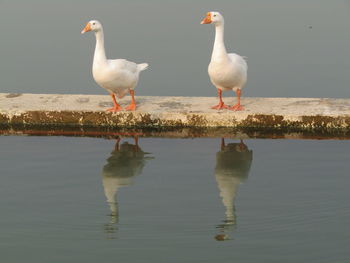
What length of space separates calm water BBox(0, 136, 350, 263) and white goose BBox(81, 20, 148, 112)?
1.10m

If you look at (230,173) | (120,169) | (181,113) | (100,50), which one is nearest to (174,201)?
(230,173)

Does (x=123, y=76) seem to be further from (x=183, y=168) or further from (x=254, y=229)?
(x=254, y=229)

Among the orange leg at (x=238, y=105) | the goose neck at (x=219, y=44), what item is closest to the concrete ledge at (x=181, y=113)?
the orange leg at (x=238, y=105)

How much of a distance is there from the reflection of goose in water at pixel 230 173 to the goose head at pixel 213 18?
201 centimetres

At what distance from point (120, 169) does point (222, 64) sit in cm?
306

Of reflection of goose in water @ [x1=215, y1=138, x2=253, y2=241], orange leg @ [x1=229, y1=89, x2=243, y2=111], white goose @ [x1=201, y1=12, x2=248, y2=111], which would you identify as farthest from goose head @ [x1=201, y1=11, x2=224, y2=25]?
reflection of goose in water @ [x1=215, y1=138, x2=253, y2=241]

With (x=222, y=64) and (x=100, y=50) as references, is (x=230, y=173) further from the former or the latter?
(x=100, y=50)

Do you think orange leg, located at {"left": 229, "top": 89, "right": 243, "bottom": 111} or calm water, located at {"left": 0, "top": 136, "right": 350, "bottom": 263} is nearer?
calm water, located at {"left": 0, "top": 136, "right": 350, "bottom": 263}

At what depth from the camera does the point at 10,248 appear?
6812 mm

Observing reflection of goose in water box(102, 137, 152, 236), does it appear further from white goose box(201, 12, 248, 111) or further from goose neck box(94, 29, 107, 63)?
white goose box(201, 12, 248, 111)

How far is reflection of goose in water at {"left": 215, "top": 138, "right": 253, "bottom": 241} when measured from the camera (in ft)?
24.7

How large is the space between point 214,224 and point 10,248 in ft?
6.56

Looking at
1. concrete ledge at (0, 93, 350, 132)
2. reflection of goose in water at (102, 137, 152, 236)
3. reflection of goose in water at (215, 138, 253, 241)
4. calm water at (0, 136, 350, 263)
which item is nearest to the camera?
calm water at (0, 136, 350, 263)

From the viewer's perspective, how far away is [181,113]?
12.8 metres
